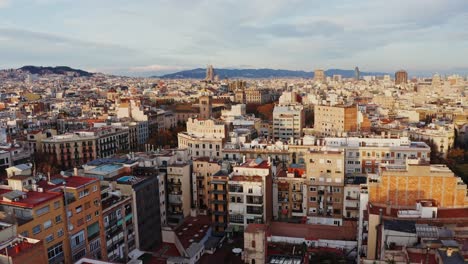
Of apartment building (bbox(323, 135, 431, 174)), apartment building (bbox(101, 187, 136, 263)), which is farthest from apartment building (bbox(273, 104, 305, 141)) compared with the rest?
apartment building (bbox(101, 187, 136, 263))

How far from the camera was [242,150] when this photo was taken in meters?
43.8

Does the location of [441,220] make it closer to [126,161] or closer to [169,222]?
[169,222]

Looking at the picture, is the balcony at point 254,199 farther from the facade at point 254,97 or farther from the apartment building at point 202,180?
the facade at point 254,97

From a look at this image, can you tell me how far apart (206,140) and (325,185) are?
2023 cm

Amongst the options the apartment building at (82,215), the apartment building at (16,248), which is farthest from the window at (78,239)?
the apartment building at (16,248)

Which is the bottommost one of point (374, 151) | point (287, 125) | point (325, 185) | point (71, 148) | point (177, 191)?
point (177, 191)

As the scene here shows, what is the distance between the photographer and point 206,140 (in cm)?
5075

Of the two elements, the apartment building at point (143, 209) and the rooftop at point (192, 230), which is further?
the rooftop at point (192, 230)

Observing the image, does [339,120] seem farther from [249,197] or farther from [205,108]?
[249,197]

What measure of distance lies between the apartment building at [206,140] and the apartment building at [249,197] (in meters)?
16.7

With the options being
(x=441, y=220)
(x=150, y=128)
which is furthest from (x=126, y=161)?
(x=150, y=128)

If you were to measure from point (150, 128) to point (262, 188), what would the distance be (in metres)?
49.2

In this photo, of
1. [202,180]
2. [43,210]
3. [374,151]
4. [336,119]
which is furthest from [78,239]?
[336,119]

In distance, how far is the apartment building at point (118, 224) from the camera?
87.9 feet
